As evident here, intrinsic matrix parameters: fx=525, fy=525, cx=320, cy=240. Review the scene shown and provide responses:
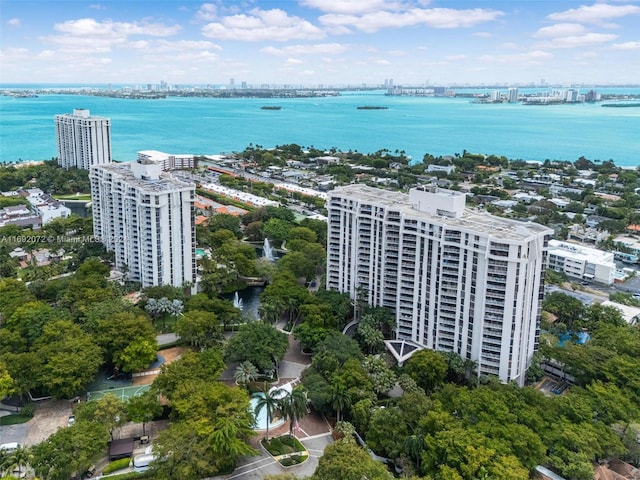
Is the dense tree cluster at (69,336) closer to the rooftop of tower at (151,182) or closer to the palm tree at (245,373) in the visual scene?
the palm tree at (245,373)

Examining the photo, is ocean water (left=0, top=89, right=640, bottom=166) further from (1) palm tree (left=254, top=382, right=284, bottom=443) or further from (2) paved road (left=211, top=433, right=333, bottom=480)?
(2) paved road (left=211, top=433, right=333, bottom=480)

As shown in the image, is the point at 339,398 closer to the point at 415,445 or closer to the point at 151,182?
the point at 415,445

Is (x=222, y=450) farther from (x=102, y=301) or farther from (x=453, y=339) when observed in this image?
(x=102, y=301)

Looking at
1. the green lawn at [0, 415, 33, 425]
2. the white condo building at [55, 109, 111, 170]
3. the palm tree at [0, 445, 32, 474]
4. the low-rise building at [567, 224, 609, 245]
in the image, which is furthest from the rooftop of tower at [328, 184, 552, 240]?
the white condo building at [55, 109, 111, 170]

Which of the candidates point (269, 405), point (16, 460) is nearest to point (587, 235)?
point (269, 405)

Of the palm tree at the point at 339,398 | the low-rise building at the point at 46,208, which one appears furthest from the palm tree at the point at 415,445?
the low-rise building at the point at 46,208
